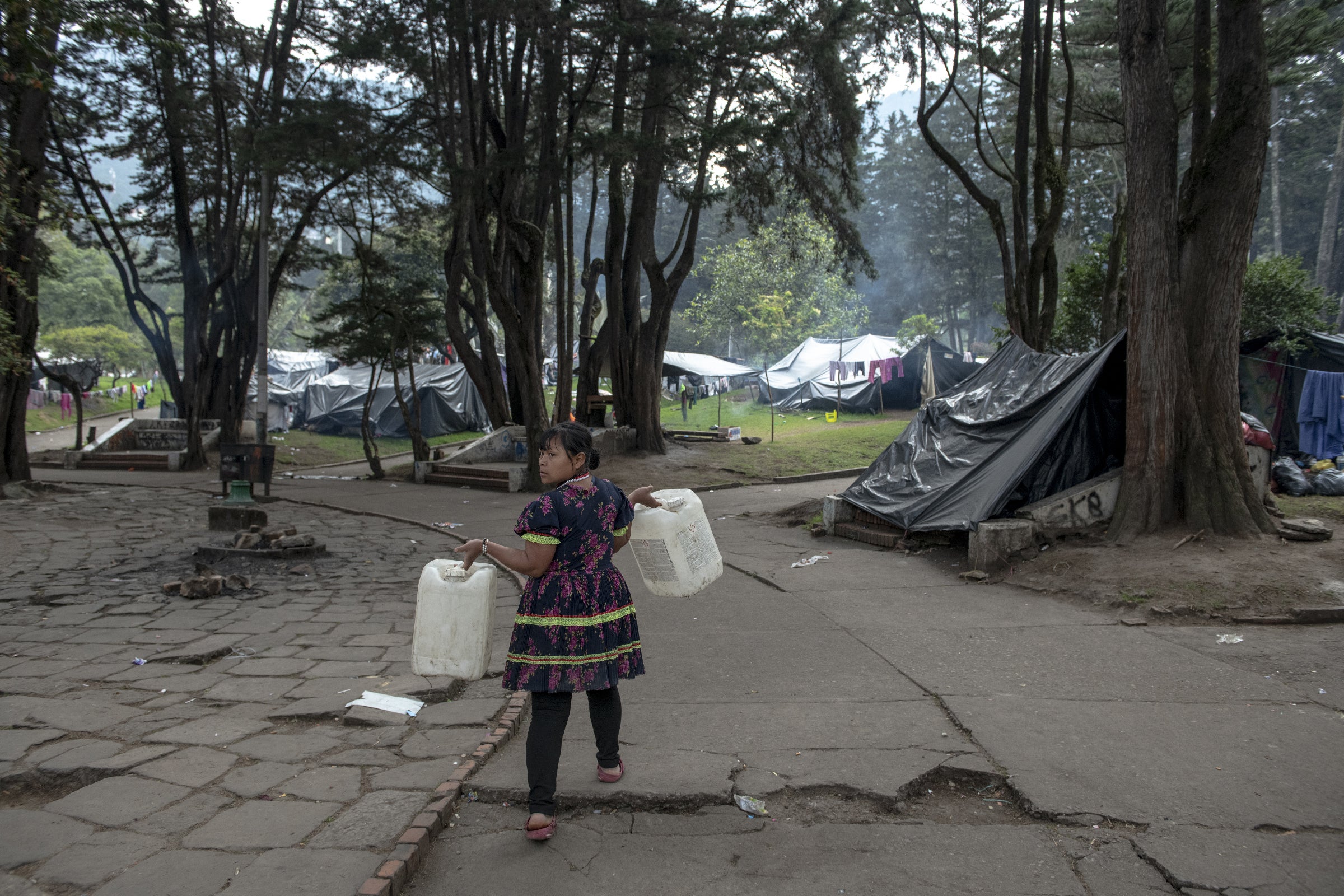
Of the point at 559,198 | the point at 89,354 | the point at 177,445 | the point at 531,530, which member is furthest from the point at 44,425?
the point at 531,530

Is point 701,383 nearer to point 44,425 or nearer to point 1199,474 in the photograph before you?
point 44,425

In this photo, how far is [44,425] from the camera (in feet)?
113

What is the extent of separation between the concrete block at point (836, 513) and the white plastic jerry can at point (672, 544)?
7.12 meters

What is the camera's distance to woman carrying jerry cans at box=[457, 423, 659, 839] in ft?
11.2

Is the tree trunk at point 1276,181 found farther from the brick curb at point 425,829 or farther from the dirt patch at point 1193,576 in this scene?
the brick curb at point 425,829

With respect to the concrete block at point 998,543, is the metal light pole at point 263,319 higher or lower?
higher

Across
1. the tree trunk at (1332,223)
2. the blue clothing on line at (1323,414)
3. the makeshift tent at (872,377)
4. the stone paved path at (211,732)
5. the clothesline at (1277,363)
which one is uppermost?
the tree trunk at (1332,223)

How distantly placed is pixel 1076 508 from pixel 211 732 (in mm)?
7610

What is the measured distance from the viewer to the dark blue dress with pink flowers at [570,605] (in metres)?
3.43

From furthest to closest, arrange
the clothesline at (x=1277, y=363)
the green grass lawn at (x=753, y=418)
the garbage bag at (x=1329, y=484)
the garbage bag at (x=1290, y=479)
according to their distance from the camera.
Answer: the green grass lawn at (x=753, y=418), the clothesline at (x=1277, y=363), the garbage bag at (x=1290, y=479), the garbage bag at (x=1329, y=484)

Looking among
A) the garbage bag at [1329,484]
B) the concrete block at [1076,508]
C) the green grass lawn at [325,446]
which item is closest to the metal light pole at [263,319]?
the green grass lawn at [325,446]

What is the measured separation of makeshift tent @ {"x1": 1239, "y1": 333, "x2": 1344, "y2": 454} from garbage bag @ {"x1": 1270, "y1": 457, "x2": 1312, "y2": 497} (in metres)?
3.41

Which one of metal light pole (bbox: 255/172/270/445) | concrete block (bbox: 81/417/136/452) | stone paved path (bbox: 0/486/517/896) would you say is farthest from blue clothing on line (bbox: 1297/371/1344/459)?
concrete block (bbox: 81/417/136/452)

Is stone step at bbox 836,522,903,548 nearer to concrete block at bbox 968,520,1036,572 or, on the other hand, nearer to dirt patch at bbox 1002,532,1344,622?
concrete block at bbox 968,520,1036,572
